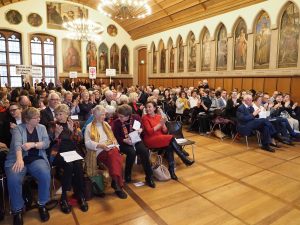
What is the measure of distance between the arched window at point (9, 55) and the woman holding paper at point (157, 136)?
582 inches

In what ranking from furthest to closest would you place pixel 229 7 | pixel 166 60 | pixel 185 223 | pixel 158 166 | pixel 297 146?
pixel 166 60 → pixel 229 7 → pixel 297 146 → pixel 158 166 → pixel 185 223

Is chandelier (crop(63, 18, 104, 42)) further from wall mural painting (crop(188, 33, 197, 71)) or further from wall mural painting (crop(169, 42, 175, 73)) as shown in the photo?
wall mural painting (crop(188, 33, 197, 71))

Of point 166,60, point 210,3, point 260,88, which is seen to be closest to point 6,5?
point 166,60

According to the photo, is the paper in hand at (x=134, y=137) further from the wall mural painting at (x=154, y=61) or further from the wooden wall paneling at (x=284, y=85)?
the wall mural painting at (x=154, y=61)

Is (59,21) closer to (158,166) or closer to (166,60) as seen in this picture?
(166,60)

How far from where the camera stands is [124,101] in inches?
202

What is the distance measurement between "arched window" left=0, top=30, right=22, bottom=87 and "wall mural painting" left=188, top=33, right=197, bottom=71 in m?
11.3

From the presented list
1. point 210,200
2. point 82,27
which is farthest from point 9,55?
point 210,200

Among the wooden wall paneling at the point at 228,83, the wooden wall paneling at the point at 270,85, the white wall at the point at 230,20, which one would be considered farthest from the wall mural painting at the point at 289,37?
the wooden wall paneling at the point at 228,83

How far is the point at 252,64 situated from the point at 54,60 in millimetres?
13355

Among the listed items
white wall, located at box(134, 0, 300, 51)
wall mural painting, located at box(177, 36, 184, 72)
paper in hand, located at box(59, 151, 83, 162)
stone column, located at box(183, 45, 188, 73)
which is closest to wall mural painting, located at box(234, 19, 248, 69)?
white wall, located at box(134, 0, 300, 51)

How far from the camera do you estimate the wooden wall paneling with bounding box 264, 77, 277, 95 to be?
9784 mm

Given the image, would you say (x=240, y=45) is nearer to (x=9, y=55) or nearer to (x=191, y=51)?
(x=191, y=51)

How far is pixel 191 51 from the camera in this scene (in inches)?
547
